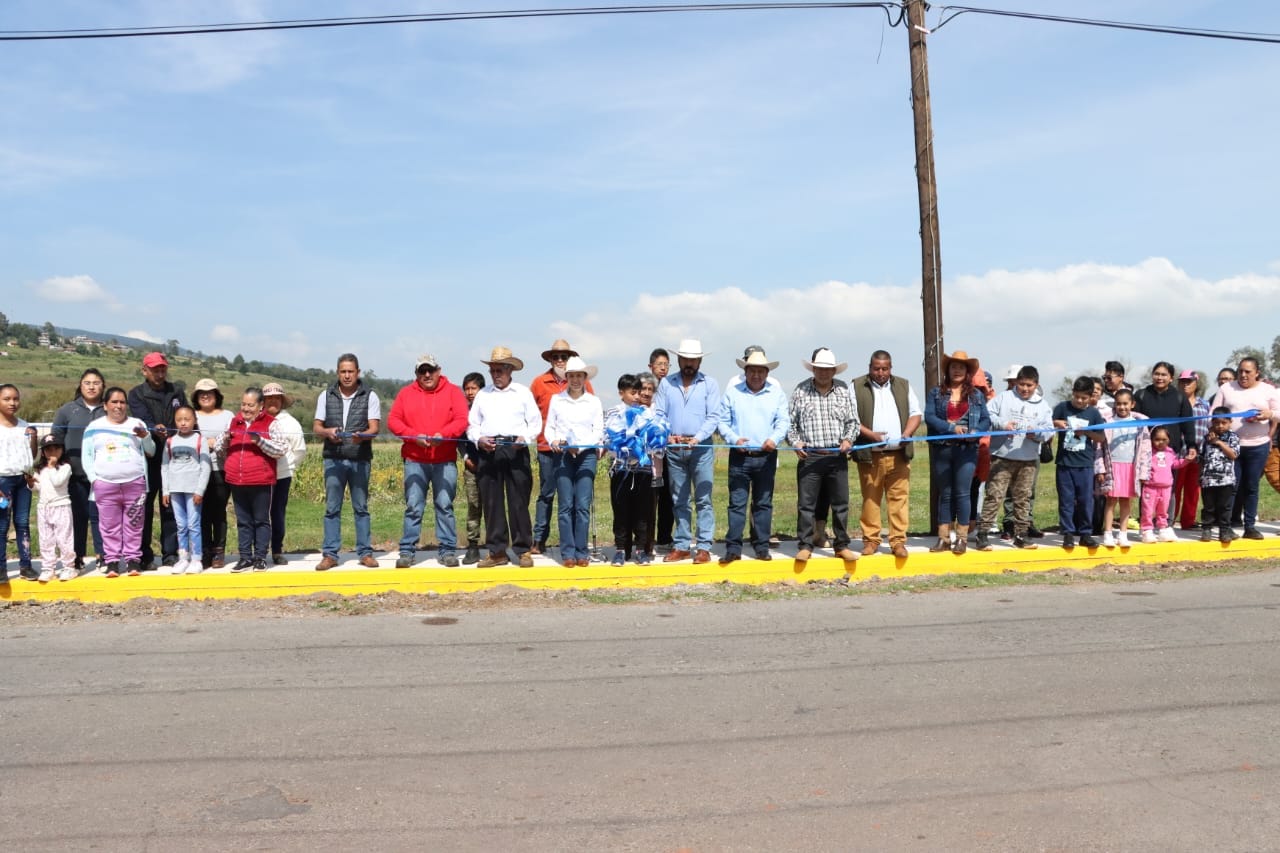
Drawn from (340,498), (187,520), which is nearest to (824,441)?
(340,498)

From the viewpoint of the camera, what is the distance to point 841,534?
414 inches

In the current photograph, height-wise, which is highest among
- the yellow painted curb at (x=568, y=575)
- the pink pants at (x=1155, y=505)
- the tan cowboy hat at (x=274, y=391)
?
the tan cowboy hat at (x=274, y=391)

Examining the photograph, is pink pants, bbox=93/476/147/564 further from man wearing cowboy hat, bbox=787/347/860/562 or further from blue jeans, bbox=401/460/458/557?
man wearing cowboy hat, bbox=787/347/860/562

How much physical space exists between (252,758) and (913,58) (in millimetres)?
10302

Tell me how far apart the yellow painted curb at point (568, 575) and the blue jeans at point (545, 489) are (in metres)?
0.79

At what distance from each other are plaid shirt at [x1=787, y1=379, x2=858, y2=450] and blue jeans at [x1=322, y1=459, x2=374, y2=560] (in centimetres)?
424

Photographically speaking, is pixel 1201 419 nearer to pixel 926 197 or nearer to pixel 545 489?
pixel 926 197

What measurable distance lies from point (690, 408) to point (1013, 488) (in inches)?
141

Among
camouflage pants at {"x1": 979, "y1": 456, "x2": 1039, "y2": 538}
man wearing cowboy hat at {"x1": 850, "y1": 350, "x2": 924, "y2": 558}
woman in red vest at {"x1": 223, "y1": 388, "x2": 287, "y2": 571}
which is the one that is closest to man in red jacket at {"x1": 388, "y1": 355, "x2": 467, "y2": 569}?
woman in red vest at {"x1": 223, "y1": 388, "x2": 287, "y2": 571}

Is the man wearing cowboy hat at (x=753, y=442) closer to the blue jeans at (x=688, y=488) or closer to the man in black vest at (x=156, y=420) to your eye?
the blue jeans at (x=688, y=488)

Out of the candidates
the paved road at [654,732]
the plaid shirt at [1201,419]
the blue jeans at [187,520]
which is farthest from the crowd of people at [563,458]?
the paved road at [654,732]

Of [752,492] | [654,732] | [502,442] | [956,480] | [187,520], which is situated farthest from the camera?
[956,480]

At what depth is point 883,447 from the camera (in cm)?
1059

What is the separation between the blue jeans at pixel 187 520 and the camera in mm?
10117
